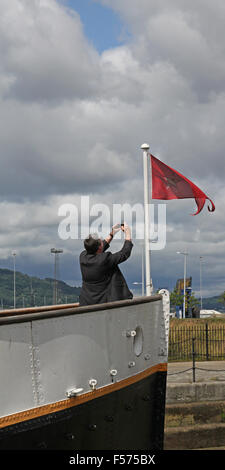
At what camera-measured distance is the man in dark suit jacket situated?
629 centimetres

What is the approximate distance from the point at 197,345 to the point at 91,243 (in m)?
22.1

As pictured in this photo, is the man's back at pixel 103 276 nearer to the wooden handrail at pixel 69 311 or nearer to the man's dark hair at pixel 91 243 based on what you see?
the man's dark hair at pixel 91 243

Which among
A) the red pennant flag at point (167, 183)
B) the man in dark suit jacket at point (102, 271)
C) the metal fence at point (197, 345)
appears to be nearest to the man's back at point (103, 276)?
the man in dark suit jacket at point (102, 271)

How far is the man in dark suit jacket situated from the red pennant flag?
1.86 meters

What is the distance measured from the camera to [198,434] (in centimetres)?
1441

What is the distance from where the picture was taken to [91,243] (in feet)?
20.6

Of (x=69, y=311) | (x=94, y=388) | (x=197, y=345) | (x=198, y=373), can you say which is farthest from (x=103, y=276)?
(x=197, y=345)

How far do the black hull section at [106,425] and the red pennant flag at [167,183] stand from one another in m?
2.68

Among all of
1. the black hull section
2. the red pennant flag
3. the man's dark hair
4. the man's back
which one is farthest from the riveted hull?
the red pennant flag

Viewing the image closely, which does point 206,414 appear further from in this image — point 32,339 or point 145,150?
point 32,339

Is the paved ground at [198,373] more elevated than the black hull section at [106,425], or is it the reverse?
the black hull section at [106,425]

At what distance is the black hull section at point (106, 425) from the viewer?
16.3 ft
